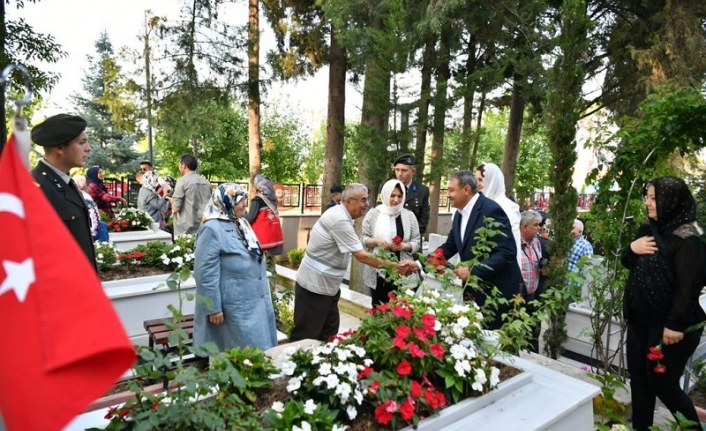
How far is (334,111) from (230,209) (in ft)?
26.4

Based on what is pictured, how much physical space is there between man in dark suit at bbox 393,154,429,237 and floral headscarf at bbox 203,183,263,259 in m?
2.54

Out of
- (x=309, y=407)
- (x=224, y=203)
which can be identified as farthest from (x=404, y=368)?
(x=224, y=203)

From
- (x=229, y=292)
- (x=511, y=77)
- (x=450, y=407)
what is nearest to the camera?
(x=450, y=407)

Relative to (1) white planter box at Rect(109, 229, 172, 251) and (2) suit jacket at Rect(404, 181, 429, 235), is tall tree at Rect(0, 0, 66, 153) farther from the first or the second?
(2) suit jacket at Rect(404, 181, 429, 235)

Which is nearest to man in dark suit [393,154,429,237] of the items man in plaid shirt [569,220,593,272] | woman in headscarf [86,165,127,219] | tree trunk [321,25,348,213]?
man in plaid shirt [569,220,593,272]

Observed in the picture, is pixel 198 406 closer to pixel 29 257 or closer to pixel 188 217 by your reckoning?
pixel 29 257

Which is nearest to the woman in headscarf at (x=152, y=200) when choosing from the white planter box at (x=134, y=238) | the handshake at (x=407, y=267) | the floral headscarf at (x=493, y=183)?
the white planter box at (x=134, y=238)

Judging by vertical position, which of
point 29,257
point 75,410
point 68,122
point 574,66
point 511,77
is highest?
point 511,77

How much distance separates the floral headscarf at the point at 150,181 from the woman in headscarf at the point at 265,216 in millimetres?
3157

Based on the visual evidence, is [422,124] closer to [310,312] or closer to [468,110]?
[468,110]

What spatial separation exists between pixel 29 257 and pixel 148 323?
2.86 metres

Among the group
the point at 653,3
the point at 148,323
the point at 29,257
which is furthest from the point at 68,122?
the point at 653,3

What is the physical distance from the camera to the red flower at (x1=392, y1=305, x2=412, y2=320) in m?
2.46

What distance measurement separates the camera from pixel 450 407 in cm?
232
